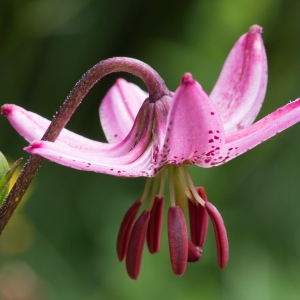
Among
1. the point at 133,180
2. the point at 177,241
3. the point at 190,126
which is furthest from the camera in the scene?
the point at 133,180

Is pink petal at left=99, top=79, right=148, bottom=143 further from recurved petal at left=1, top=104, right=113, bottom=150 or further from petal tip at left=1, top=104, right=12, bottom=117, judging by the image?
petal tip at left=1, top=104, right=12, bottom=117

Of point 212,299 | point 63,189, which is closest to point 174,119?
point 212,299

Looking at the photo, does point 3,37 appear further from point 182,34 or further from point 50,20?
point 182,34

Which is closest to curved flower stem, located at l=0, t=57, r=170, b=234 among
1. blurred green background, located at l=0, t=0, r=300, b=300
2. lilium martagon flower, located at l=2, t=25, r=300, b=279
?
lilium martagon flower, located at l=2, t=25, r=300, b=279

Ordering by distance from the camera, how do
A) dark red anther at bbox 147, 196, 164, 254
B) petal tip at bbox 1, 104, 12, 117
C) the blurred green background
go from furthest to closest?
the blurred green background → dark red anther at bbox 147, 196, 164, 254 → petal tip at bbox 1, 104, 12, 117

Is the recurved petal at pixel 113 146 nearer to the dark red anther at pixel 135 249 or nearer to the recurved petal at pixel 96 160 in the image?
the recurved petal at pixel 96 160

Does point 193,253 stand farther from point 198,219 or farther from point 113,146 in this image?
point 113,146

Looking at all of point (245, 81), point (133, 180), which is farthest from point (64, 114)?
point (133, 180)
